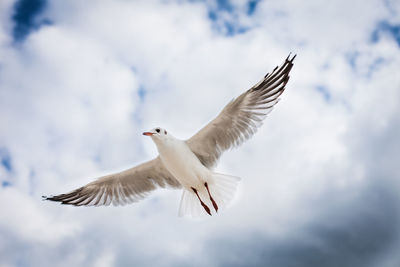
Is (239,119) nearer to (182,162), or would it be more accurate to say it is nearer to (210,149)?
(210,149)

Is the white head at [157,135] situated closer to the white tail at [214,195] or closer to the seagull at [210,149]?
the seagull at [210,149]

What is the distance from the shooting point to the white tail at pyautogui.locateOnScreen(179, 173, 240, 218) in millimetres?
6617

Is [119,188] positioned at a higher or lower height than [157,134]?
higher

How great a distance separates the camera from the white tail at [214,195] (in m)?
6.62

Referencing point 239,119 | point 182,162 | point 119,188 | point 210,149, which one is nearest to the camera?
point 182,162

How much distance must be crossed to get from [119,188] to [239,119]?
2.27 m

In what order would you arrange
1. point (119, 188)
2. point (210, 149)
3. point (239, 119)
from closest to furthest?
point (239, 119) < point (210, 149) < point (119, 188)

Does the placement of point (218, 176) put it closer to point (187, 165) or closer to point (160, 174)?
point (187, 165)

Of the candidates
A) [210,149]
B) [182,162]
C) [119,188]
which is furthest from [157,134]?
[119,188]

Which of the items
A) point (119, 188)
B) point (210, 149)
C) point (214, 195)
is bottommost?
point (214, 195)

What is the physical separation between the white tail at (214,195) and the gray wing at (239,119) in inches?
14.8

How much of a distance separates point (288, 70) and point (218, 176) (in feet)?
5.51

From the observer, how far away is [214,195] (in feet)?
22.0

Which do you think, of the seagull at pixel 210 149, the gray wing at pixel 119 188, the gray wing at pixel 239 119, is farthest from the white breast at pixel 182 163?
the gray wing at pixel 119 188
